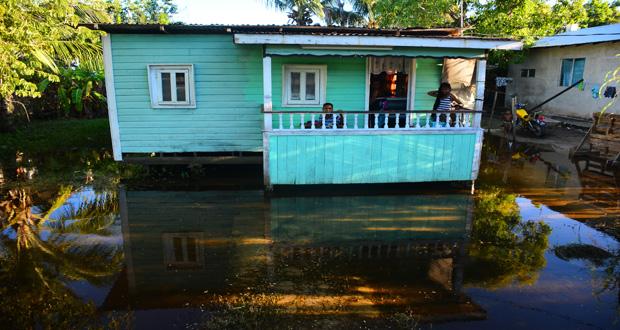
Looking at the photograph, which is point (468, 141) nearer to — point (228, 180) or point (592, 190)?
point (592, 190)

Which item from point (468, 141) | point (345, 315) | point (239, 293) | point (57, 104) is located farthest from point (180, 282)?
point (57, 104)

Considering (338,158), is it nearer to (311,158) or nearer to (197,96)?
(311,158)

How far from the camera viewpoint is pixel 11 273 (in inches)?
185

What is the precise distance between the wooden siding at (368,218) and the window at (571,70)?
36.9ft

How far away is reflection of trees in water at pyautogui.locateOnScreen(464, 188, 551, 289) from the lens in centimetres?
467

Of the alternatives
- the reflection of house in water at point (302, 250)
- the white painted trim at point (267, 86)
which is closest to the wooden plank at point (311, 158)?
the reflection of house in water at point (302, 250)

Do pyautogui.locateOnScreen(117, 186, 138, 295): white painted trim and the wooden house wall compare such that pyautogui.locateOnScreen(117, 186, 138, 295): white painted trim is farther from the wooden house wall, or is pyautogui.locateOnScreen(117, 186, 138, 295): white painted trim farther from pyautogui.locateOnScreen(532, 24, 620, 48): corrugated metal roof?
pyautogui.locateOnScreen(532, 24, 620, 48): corrugated metal roof

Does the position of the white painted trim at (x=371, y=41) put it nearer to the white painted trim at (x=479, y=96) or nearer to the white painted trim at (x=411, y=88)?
the white painted trim at (x=479, y=96)

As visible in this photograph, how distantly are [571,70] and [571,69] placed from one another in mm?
38

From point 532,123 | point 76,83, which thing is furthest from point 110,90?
point 532,123

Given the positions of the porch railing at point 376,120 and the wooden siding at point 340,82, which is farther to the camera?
the wooden siding at point 340,82

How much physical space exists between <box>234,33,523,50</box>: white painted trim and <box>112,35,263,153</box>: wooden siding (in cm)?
156

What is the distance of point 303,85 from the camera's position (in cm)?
895

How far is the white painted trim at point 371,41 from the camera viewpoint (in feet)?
23.2
